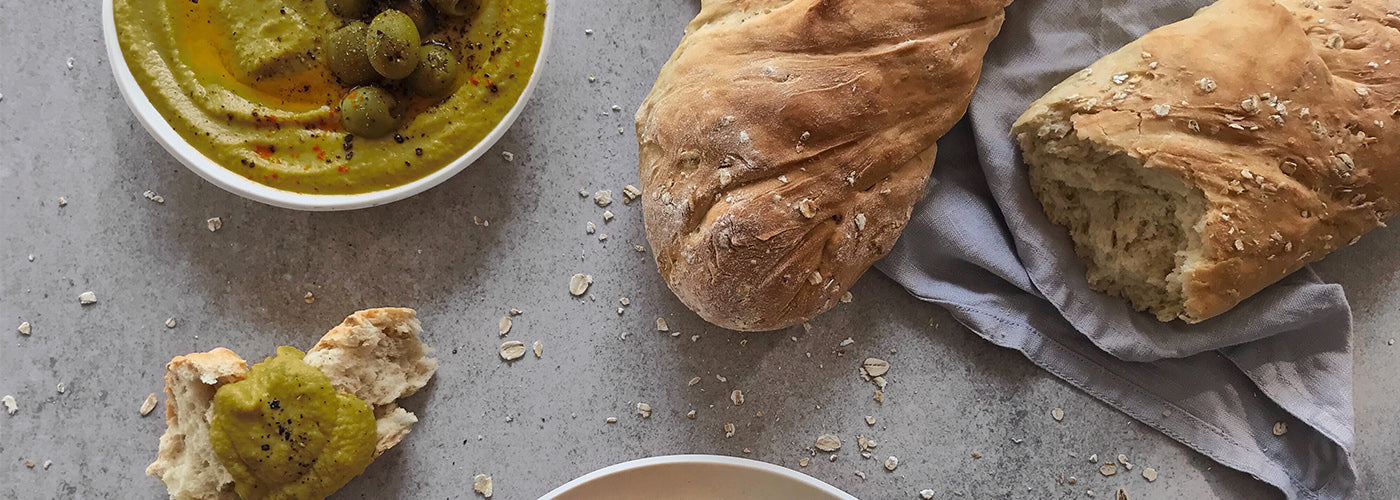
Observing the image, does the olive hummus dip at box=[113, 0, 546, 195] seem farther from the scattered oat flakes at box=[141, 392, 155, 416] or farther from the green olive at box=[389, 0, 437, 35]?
the scattered oat flakes at box=[141, 392, 155, 416]

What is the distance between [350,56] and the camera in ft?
5.67

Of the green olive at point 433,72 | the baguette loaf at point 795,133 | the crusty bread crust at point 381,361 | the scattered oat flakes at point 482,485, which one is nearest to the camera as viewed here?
the baguette loaf at point 795,133

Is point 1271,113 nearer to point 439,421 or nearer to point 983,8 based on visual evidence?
point 983,8

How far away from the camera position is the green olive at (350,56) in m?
1.72

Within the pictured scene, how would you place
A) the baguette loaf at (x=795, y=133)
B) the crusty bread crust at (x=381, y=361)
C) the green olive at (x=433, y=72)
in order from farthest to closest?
the crusty bread crust at (x=381, y=361) < the green olive at (x=433, y=72) < the baguette loaf at (x=795, y=133)

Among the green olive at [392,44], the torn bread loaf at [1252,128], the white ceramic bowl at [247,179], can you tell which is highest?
the green olive at [392,44]

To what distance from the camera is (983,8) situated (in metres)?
1.71

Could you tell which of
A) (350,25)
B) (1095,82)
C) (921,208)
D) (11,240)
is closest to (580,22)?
(350,25)

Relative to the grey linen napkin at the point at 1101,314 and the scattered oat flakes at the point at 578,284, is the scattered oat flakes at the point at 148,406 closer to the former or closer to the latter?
the scattered oat flakes at the point at 578,284

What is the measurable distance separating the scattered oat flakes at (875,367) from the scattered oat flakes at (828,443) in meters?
0.18

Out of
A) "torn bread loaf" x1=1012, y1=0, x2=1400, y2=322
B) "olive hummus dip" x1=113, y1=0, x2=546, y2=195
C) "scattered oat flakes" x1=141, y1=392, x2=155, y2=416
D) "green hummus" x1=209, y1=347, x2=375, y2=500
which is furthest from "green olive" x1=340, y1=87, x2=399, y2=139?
"torn bread loaf" x1=1012, y1=0, x2=1400, y2=322

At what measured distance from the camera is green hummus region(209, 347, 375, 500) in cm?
176

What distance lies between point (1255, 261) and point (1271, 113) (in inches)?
11.8

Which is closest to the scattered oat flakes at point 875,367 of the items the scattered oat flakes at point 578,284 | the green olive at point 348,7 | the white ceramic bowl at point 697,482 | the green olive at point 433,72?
the white ceramic bowl at point 697,482
